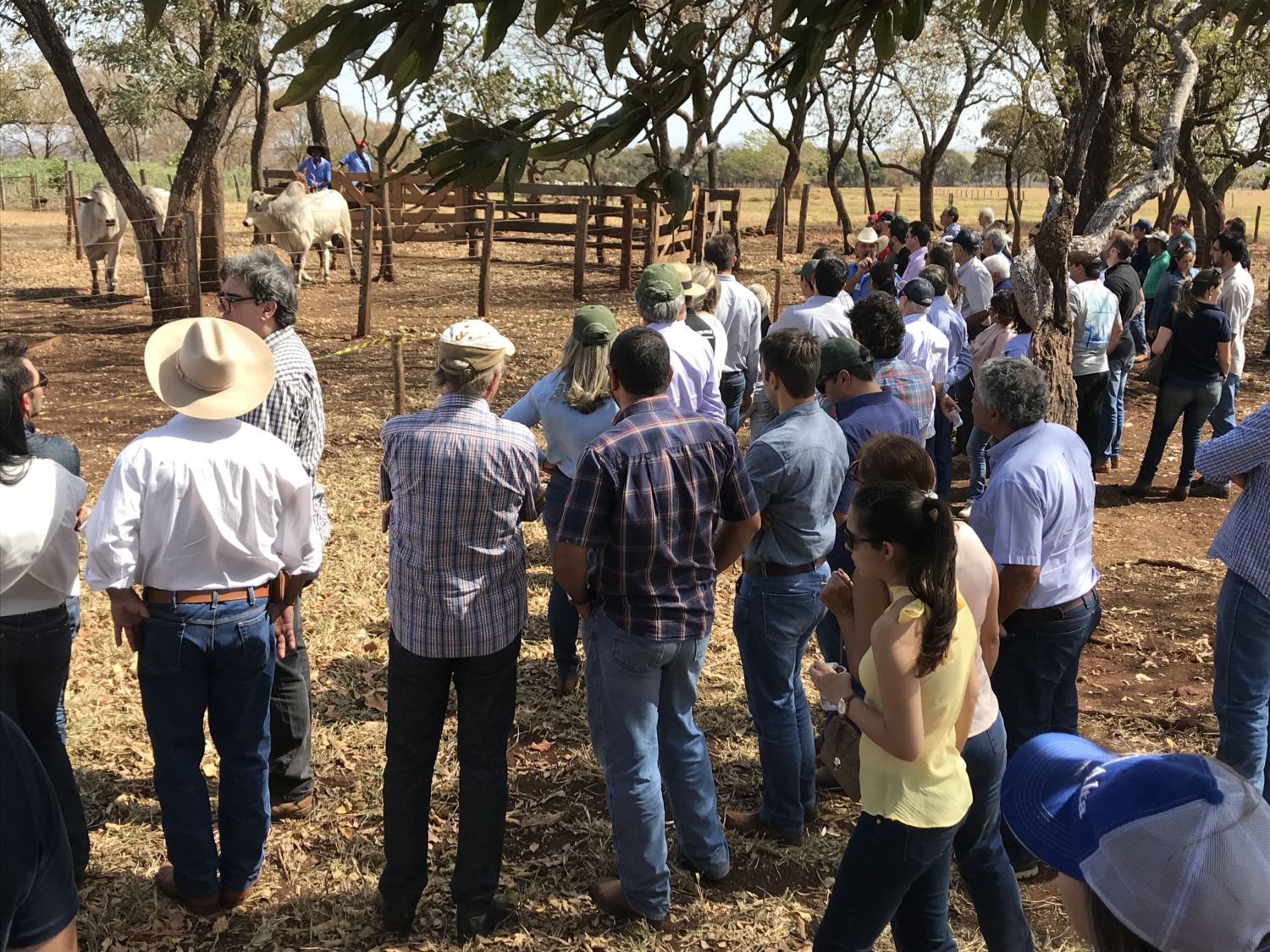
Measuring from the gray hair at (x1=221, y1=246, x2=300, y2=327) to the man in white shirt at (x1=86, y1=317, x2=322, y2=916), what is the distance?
0.41 metres

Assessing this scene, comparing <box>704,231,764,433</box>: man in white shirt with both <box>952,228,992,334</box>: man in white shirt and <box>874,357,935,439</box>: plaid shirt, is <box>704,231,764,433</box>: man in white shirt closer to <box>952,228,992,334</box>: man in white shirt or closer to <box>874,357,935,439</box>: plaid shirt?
<box>874,357,935,439</box>: plaid shirt

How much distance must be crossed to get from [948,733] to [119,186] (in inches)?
520

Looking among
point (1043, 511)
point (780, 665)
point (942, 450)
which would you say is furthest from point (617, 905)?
point (942, 450)

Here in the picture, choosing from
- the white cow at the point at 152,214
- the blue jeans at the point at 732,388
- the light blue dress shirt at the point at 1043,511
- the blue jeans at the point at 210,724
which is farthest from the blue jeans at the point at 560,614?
the white cow at the point at 152,214

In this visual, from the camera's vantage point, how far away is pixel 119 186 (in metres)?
13.2

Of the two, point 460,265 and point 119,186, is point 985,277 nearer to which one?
point 119,186

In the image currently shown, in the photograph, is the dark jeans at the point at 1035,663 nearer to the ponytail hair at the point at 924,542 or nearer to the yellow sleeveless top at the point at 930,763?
the yellow sleeveless top at the point at 930,763

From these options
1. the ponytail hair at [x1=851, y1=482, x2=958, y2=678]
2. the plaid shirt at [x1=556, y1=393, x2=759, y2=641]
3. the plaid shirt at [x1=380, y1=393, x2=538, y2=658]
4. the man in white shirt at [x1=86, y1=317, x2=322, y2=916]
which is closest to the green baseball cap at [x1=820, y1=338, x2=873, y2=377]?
the plaid shirt at [x1=556, y1=393, x2=759, y2=641]

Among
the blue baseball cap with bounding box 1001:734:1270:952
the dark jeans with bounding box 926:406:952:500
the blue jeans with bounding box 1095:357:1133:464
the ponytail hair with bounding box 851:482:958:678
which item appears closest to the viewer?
the blue baseball cap with bounding box 1001:734:1270:952

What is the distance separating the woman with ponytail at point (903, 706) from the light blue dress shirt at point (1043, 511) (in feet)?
3.27

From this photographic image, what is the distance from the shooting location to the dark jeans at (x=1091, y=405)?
28.5 feet

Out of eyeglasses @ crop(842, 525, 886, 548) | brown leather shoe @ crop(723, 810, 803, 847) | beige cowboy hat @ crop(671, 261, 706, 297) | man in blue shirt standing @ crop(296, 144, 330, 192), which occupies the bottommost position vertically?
brown leather shoe @ crop(723, 810, 803, 847)

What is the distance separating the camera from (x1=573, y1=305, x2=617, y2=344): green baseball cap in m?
4.29

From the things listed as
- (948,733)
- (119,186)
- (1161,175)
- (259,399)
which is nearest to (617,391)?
(259,399)
